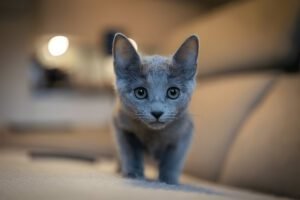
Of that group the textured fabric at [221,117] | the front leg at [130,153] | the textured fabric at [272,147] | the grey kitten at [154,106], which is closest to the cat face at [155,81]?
the grey kitten at [154,106]

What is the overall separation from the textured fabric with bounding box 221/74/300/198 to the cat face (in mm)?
354

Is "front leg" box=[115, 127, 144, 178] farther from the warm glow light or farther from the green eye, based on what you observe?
the warm glow light

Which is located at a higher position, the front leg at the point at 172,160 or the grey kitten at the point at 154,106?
the grey kitten at the point at 154,106

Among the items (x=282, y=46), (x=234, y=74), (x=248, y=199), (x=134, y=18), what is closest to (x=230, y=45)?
(x=234, y=74)

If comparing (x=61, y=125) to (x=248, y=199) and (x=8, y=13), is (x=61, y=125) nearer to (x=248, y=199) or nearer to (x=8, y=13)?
(x=8, y=13)

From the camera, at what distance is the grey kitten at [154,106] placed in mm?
1234

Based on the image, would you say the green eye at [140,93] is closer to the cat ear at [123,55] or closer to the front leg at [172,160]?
the cat ear at [123,55]

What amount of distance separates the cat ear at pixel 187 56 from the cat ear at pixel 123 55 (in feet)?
0.37

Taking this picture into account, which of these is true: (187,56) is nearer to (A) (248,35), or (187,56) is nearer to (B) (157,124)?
(B) (157,124)

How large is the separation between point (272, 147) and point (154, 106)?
0.49 m

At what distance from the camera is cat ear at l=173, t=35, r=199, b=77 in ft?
4.22

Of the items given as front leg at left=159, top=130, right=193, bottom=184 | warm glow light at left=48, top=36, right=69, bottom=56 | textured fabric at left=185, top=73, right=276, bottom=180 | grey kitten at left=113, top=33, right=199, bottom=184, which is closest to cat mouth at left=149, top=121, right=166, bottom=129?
grey kitten at left=113, top=33, right=199, bottom=184

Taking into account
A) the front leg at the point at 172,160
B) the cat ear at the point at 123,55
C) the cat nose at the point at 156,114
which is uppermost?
the cat ear at the point at 123,55

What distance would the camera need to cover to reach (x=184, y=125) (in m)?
1.37
